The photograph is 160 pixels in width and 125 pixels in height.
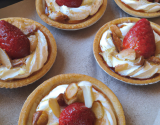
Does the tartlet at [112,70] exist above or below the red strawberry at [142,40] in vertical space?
below

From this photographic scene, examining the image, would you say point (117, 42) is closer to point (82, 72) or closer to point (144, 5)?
point (82, 72)

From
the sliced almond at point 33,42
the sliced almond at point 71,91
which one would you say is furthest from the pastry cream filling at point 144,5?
the sliced almond at point 71,91

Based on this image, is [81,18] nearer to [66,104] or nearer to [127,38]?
[127,38]

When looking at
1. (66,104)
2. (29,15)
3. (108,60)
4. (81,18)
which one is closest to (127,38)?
(108,60)

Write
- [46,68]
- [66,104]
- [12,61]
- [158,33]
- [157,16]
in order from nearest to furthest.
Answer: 1. [66,104]
2. [12,61]
3. [46,68]
4. [158,33]
5. [157,16]

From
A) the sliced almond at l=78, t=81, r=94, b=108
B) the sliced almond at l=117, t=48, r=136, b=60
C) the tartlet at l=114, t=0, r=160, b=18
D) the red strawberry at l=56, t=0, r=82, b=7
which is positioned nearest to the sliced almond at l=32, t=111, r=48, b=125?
the sliced almond at l=78, t=81, r=94, b=108

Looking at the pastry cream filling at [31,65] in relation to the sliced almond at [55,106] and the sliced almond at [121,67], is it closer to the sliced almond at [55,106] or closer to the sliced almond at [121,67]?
the sliced almond at [55,106]
